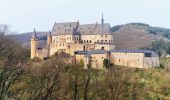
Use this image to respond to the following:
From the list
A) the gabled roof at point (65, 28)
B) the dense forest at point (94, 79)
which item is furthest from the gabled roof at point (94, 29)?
the dense forest at point (94, 79)

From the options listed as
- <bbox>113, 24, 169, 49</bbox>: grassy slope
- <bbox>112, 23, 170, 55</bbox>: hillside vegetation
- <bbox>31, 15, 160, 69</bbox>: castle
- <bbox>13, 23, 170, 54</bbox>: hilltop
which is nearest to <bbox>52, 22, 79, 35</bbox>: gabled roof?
<bbox>31, 15, 160, 69</bbox>: castle

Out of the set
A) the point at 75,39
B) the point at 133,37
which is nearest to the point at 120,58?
the point at 75,39

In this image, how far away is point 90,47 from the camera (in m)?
73.8

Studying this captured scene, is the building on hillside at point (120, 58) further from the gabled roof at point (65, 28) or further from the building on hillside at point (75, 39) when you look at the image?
the gabled roof at point (65, 28)

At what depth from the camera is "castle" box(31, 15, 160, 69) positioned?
6881 centimetres

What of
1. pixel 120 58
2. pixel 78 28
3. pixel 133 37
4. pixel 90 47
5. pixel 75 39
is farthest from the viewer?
pixel 133 37

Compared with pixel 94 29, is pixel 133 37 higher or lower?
lower

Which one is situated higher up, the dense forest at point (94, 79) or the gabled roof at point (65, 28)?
the gabled roof at point (65, 28)

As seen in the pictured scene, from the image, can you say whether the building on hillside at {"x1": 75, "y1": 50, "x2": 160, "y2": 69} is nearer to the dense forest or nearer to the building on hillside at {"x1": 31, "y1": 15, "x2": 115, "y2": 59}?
the dense forest

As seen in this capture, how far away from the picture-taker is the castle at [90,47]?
68.8m

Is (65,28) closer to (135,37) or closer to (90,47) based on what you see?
(90,47)

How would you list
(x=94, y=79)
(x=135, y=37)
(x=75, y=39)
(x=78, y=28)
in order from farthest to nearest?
1. (x=135, y=37)
2. (x=78, y=28)
3. (x=75, y=39)
4. (x=94, y=79)

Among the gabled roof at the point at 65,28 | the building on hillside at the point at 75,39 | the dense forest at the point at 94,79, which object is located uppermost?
the gabled roof at the point at 65,28

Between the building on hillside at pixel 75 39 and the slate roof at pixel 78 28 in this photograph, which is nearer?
the building on hillside at pixel 75 39
